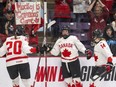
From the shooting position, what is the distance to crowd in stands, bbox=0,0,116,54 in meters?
Result: 12.2

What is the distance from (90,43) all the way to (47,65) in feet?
3.93

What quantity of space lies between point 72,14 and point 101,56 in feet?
7.49

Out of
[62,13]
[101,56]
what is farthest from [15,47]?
[62,13]

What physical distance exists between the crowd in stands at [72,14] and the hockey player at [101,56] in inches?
49.9

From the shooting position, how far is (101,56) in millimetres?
10773

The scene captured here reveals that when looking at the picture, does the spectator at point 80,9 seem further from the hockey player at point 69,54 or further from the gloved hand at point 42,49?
the gloved hand at point 42,49

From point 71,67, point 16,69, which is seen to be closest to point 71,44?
point 71,67

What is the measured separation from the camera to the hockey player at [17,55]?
10773 mm

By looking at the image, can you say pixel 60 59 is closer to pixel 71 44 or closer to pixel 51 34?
pixel 71 44

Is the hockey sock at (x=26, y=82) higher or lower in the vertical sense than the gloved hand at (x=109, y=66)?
lower

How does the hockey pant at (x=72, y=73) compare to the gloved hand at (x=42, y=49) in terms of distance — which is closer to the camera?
the gloved hand at (x=42, y=49)

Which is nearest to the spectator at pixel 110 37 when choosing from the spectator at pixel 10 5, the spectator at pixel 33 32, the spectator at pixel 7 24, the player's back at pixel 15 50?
the spectator at pixel 33 32

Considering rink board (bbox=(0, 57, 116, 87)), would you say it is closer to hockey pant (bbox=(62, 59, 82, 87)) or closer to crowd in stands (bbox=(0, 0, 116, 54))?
hockey pant (bbox=(62, 59, 82, 87))

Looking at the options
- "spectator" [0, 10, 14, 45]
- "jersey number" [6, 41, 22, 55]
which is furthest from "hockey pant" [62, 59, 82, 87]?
"spectator" [0, 10, 14, 45]
